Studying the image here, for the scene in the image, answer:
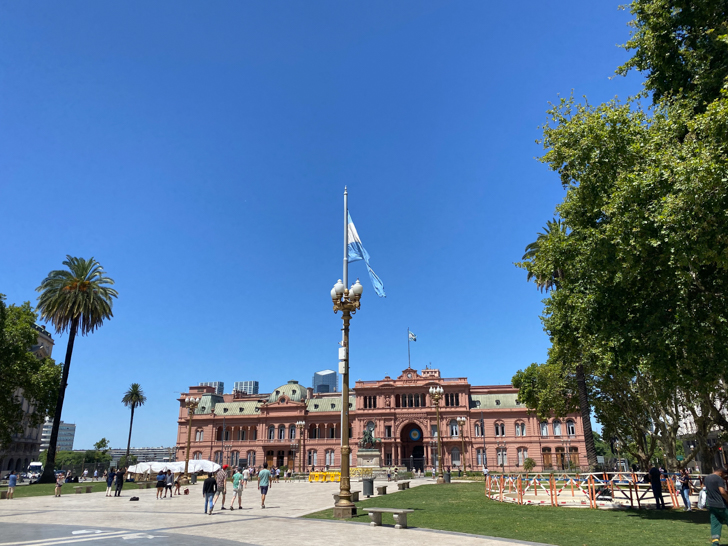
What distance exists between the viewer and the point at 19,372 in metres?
43.6

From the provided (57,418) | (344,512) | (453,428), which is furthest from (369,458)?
(344,512)

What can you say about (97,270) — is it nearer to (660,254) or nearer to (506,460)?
(660,254)

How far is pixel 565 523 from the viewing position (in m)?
15.5

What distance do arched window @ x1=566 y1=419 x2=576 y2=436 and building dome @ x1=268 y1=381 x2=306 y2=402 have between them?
42.1 metres

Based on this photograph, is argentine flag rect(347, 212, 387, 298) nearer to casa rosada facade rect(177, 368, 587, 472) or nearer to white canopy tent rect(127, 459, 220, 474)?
white canopy tent rect(127, 459, 220, 474)

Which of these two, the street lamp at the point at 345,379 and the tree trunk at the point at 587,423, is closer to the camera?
the street lamp at the point at 345,379

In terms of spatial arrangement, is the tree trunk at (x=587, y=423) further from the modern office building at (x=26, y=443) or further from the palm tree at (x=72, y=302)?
the modern office building at (x=26, y=443)

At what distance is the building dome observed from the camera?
8699cm

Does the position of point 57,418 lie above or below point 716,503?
above

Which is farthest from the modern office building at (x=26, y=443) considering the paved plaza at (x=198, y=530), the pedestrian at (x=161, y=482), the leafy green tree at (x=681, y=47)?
the leafy green tree at (x=681, y=47)

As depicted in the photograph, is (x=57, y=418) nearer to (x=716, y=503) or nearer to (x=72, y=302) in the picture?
(x=72, y=302)

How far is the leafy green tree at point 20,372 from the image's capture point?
43.1m

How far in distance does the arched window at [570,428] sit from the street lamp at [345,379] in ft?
203

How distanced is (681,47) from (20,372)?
170ft
